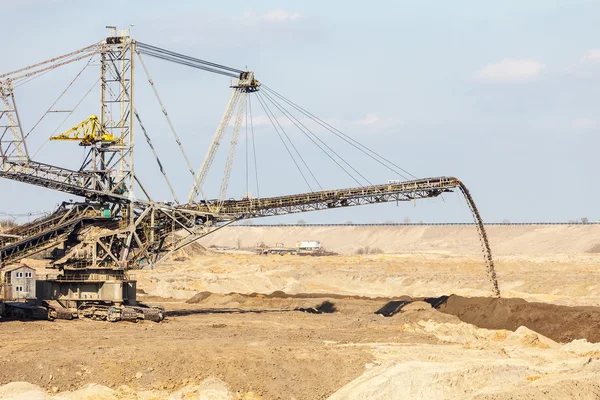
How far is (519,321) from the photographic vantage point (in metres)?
53.6

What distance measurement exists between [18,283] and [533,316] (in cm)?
3261

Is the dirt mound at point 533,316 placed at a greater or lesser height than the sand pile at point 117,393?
greater

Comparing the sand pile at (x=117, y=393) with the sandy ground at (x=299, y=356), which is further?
the sand pile at (x=117, y=393)

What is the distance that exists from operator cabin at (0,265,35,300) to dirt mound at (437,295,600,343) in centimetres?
2824

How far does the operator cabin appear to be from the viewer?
187 ft

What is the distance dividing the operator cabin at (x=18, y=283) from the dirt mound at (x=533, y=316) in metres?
28.2

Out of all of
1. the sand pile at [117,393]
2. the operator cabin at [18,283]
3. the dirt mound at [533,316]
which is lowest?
the sand pile at [117,393]

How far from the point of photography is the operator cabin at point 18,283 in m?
57.0

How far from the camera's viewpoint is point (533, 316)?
53250 mm

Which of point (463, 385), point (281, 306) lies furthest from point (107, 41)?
point (463, 385)

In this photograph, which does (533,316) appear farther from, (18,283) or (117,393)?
(18,283)

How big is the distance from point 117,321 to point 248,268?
58.8 m

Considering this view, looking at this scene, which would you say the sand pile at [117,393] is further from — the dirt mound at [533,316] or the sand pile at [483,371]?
the dirt mound at [533,316]

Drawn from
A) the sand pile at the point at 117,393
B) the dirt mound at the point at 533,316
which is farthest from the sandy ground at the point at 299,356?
the dirt mound at the point at 533,316
